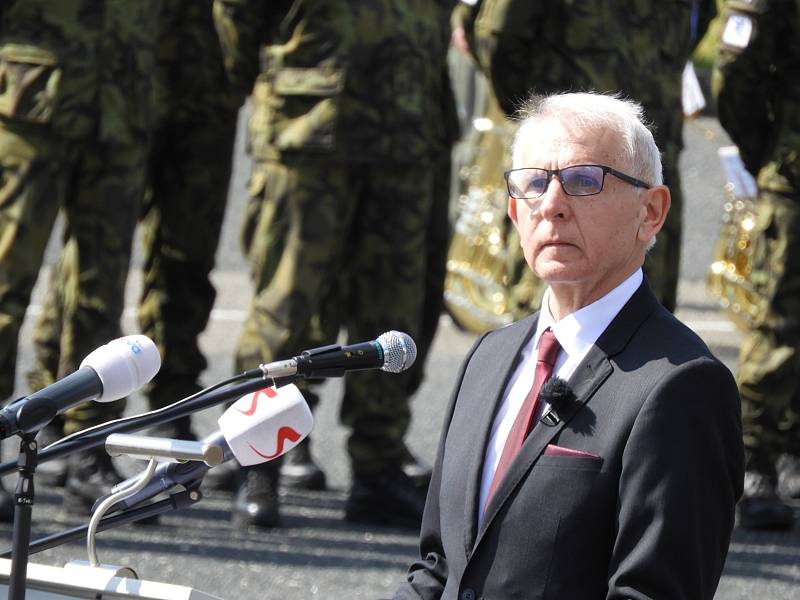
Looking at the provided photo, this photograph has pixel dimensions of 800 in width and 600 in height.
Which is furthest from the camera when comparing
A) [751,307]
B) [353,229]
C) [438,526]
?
[751,307]

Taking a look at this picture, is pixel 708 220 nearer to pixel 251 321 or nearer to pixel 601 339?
pixel 251 321

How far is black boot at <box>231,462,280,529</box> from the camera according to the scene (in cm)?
531

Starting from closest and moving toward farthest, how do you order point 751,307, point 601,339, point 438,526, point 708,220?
1. point 601,339
2. point 438,526
3. point 751,307
4. point 708,220

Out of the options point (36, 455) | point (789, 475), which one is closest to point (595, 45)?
point (789, 475)

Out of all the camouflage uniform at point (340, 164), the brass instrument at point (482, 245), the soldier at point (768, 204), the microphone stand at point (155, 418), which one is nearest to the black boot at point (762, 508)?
the soldier at point (768, 204)

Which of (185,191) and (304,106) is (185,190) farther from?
(304,106)

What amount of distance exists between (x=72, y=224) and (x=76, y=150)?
0.83 ft

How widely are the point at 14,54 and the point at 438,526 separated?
2958 millimetres

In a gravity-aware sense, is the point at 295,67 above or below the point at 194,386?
above

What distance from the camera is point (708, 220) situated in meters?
13.3

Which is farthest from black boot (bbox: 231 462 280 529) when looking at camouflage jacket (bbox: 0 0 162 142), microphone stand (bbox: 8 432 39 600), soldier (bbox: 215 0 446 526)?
microphone stand (bbox: 8 432 39 600)

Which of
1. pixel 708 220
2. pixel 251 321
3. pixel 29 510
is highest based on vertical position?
pixel 29 510

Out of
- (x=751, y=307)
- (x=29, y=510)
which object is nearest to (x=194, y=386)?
(x=751, y=307)

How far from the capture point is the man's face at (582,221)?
2.54 meters
